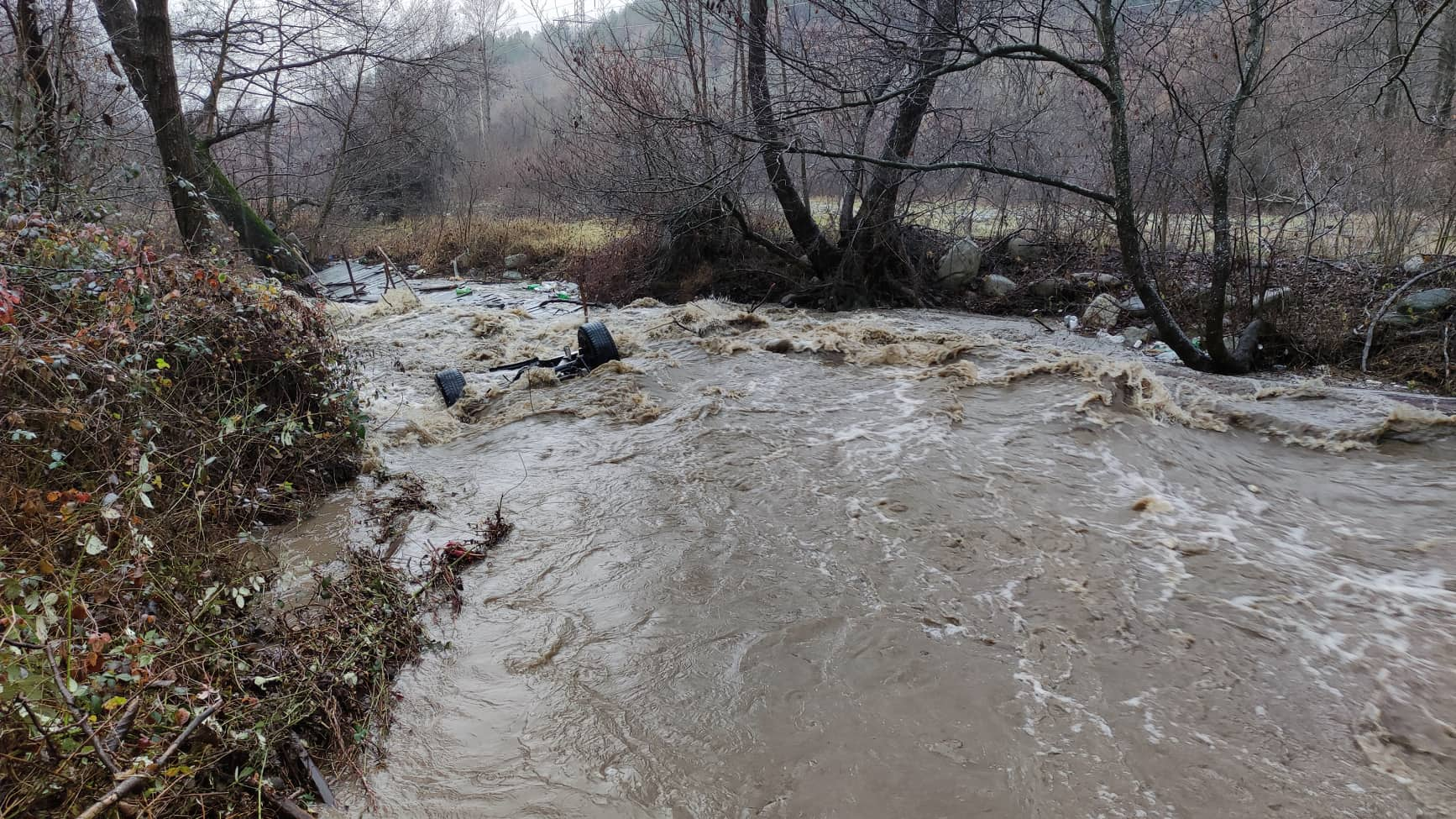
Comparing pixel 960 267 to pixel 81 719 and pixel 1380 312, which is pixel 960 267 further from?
pixel 81 719

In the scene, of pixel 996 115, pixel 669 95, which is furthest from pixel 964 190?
pixel 669 95

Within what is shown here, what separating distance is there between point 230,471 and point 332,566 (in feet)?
2.69

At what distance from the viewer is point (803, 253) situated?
13.1m

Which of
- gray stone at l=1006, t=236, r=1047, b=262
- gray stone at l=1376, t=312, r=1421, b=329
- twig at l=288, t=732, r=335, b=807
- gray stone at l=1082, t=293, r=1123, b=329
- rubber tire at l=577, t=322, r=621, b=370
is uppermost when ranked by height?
gray stone at l=1006, t=236, r=1047, b=262

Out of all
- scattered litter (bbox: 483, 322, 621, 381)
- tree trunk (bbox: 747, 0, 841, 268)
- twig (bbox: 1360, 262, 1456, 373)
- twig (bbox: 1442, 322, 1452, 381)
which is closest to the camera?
twig (bbox: 1442, 322, 1452, 381)

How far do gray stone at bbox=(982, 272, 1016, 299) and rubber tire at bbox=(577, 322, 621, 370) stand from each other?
6.67 metres

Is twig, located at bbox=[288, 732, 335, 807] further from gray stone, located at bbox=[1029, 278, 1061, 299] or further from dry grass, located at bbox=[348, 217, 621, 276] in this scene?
dry grass, located at bbox=[348, 217, 621, 276]

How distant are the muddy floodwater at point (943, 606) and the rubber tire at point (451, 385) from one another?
73cm

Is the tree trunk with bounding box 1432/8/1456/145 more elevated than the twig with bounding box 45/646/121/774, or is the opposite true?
the tree trunk with bounding box 1432/8/1456/145

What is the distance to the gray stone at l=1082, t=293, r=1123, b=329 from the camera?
10.4 m

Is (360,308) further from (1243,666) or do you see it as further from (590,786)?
(1243,666)

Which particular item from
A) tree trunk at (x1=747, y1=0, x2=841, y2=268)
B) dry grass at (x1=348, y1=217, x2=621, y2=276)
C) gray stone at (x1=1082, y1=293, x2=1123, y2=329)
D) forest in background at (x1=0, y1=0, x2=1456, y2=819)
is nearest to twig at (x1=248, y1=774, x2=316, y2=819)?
forest in background at (x1=0, y1=0, x2=1456, y2=819)

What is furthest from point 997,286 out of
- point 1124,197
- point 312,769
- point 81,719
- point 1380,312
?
point 81,719

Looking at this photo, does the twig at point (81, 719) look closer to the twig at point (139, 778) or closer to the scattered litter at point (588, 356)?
the twig at point (139, 778)
